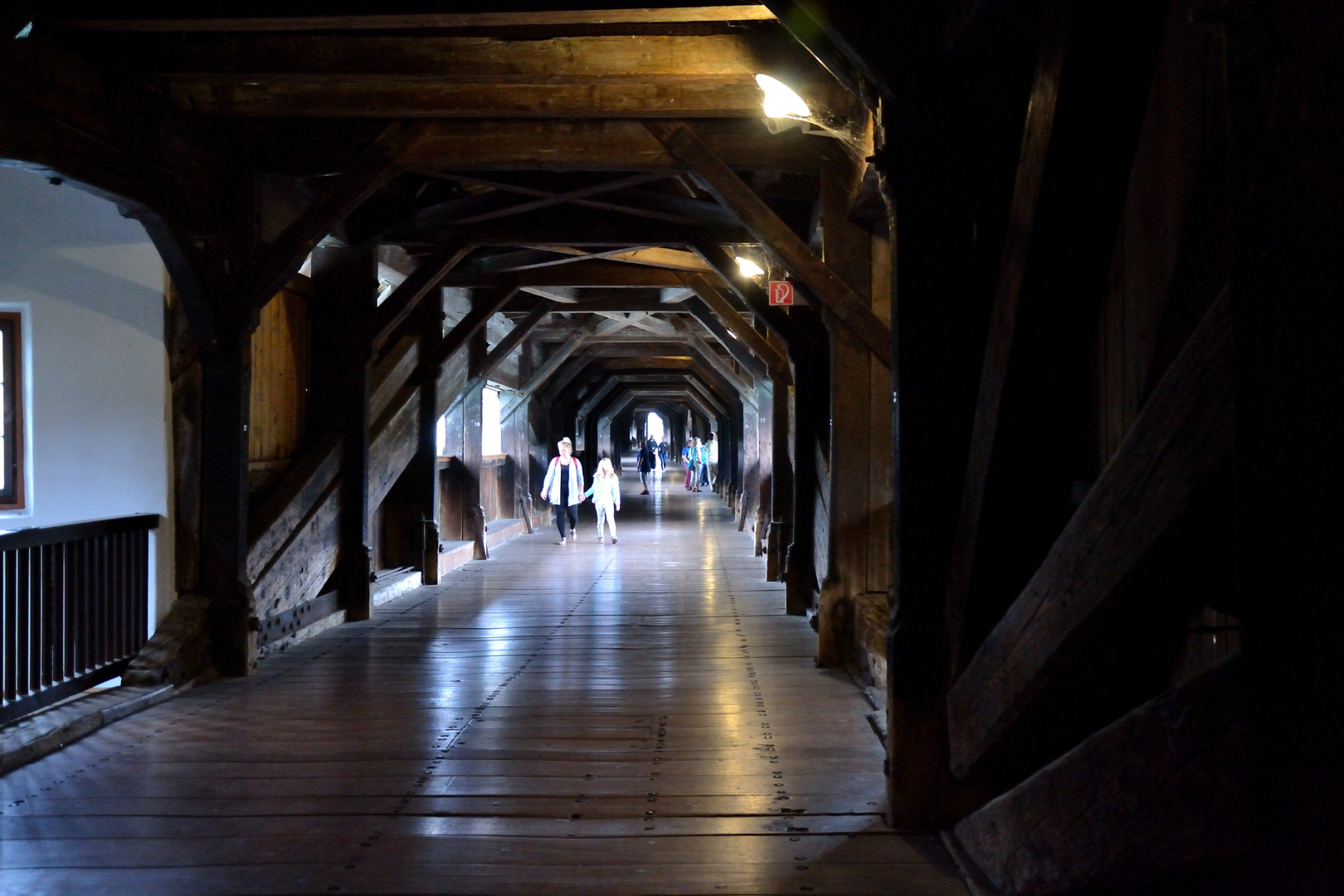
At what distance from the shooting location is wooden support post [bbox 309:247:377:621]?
24.0ft

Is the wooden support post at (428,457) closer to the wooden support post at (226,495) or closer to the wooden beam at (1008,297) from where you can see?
the wooden support post at (226,495)

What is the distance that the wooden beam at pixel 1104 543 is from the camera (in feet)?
5.16

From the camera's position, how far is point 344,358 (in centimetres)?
731

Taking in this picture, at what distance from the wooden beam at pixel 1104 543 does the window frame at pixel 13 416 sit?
16.2 feet

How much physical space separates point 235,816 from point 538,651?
2956 millimetres

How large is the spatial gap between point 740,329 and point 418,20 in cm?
556

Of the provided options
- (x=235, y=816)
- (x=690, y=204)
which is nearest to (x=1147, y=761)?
(x=235, y=816)

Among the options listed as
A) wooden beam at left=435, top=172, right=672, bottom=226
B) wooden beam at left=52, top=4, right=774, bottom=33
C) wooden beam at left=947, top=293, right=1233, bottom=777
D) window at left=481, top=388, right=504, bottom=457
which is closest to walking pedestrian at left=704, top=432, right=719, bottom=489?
window at left=481, top=388, right=504, bottom=457

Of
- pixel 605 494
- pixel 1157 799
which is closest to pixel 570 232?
pixel 605 494

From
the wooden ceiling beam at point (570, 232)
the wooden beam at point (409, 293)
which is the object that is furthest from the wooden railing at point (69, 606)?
the wooden ceiling beam at point (570, 232)

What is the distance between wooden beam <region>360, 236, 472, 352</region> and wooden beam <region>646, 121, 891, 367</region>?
8.65 ft

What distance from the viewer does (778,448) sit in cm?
930

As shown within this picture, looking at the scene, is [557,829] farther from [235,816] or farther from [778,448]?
[778,448]

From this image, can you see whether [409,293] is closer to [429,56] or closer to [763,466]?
[429,56]
